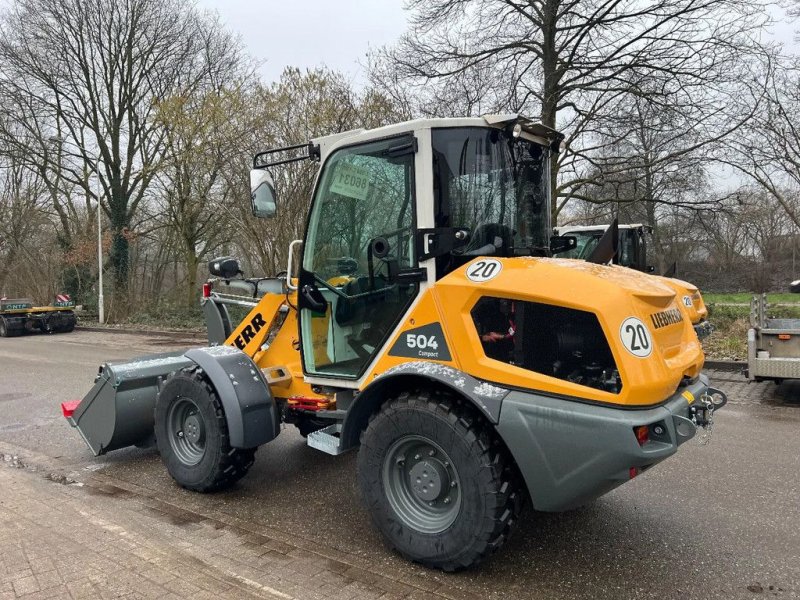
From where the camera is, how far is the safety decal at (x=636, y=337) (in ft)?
9.05

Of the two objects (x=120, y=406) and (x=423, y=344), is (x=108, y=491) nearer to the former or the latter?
(x=120, y=406)

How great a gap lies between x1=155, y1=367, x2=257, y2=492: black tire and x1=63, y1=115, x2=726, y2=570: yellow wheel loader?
0.05 feet

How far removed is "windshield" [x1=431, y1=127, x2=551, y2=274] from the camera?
3340 mm

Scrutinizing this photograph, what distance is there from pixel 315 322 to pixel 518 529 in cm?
188

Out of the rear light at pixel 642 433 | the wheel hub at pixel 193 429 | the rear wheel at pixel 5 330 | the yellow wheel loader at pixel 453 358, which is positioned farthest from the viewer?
the rear wheel at pixel 5 330

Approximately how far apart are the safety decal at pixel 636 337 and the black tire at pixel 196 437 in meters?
2.72

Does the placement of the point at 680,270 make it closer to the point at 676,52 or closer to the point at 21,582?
the point at 676,52

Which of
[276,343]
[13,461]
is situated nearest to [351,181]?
[276,343]

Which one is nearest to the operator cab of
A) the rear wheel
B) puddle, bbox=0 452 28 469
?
puddle, bbox=0 452 28 469

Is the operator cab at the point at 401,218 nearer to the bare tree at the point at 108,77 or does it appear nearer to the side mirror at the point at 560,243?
the side mirror at the point at 560,243

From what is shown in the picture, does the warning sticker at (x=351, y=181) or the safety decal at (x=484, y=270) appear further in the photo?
the warning sticker at (x=351, y=181)

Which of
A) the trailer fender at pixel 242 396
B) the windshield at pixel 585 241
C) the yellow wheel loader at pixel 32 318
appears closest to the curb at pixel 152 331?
the yellow wheel loader at pixel 32 318

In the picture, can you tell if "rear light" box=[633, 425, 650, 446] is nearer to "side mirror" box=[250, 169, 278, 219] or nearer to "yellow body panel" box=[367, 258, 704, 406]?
"yellow body panel" box=[367, 258, 704, 406]

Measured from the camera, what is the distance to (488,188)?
3.50 meters
